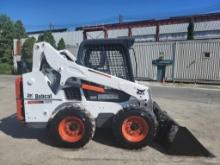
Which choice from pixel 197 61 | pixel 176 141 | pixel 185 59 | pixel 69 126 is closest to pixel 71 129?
pixel 69 126

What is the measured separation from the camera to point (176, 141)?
5.67m

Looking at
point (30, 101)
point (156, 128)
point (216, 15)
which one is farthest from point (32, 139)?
point (216, 15)

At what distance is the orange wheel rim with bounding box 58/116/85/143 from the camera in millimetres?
5665

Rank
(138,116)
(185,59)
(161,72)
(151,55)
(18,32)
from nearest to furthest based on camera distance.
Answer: (138,116)
(185,59)
(161,72)
(151,55)
(18,32)

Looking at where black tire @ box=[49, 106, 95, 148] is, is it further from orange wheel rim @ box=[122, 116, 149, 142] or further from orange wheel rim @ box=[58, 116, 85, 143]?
orange wheel rim @ box=[122, 116, 149, 142]

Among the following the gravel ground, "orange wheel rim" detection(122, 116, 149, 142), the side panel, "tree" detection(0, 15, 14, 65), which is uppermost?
"tree" detection(0, 15, 14, 65)

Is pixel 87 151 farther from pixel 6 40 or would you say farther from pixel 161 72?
pixel 6 40

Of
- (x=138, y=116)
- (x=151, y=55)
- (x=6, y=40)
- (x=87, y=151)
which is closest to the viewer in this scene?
(x=87, y=151)

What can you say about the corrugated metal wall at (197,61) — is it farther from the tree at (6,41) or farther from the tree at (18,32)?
the tree at (18,32)

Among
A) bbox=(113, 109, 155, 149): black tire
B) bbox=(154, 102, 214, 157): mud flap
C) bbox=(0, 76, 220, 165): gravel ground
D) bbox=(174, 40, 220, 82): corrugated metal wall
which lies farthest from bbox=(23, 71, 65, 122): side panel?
bbox=(174, 40, 220, 82): corrugated metal wall

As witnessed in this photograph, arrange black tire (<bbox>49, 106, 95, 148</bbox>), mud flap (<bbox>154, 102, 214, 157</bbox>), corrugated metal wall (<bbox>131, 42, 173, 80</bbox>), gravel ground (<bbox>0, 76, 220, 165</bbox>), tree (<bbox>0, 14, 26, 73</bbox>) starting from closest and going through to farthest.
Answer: gravel ground (<bbox>0, 76, 220, 165</bbox>), mud flap (<bbox>154, 102, 214, 157</bbox>), black tire (<bbox>49, 106, 95, 148</bbox>), corrugated metal wall (<bbox>131, 42, 173, 80</bbox>), tree (<bbox>0, 14, 26, 73</bbox>)

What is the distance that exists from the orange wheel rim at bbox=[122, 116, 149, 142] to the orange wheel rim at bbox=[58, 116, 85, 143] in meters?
0.93

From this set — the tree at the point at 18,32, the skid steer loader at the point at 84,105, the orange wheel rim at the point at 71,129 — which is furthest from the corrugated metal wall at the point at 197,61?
the tree at the point at 18,32

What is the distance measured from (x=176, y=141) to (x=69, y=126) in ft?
7.44
